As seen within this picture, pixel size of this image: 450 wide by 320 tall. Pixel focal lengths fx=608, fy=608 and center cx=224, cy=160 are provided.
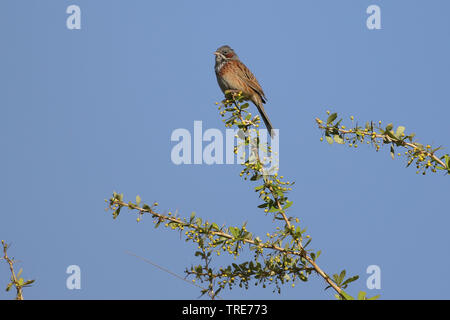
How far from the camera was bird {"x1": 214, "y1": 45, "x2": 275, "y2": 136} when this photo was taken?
334 inches

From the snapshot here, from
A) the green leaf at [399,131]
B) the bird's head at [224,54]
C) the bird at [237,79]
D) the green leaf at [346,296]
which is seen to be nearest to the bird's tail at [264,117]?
the bird at [237,79]

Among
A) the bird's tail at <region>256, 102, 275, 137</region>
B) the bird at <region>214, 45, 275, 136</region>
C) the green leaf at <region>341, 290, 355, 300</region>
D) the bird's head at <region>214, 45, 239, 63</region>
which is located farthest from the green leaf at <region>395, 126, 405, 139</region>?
the bird's head at <region>214, 45, 239, 63</region>

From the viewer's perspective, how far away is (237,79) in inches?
336

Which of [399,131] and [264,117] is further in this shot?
[264,117]

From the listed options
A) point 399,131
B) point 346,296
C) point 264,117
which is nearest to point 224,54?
point 264,117

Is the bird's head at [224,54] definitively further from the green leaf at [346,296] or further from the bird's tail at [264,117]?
the green leaf at [346,296]

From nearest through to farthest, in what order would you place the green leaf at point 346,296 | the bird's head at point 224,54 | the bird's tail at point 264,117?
the green leaf at point 346,296
the bird's tail at point 264,117
the bird's head at point 224,54

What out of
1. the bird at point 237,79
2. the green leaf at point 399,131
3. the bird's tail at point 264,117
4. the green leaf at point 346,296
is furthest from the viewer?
the bird at point 237,79

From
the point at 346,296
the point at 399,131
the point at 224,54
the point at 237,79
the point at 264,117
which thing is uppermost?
the point at 224,54

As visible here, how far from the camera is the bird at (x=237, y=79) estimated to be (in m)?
8.48

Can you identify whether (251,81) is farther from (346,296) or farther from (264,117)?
(346,296)

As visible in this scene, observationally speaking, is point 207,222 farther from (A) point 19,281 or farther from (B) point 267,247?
(A) point 19,281

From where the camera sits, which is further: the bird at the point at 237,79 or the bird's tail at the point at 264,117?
the bird at the point at 237,79

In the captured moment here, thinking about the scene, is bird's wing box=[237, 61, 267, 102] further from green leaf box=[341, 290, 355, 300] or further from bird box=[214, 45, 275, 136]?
green leaf box=[341, 290, 355, 300]
